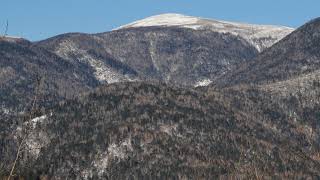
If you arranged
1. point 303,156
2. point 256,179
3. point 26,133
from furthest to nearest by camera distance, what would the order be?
point 303,156, point 256,179, point 26,133

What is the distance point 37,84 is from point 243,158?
337 inches

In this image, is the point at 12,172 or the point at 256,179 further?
the point at 256,179

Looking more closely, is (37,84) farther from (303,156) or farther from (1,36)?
(303,156)

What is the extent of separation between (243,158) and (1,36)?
8.93m

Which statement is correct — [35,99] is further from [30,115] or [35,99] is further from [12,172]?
[12,172]

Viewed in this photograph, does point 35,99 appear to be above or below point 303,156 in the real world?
above

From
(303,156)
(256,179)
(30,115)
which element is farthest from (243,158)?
(30,115)

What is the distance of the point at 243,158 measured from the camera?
77.0ft

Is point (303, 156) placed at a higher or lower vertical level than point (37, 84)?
lower

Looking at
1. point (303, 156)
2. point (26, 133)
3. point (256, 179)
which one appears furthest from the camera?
point (303, 156)

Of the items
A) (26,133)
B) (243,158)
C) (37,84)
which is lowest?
(243,158)

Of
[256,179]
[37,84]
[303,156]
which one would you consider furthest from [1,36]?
[303,156]

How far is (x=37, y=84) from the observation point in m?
17.9

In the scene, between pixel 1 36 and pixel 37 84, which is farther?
pixel 1 36
